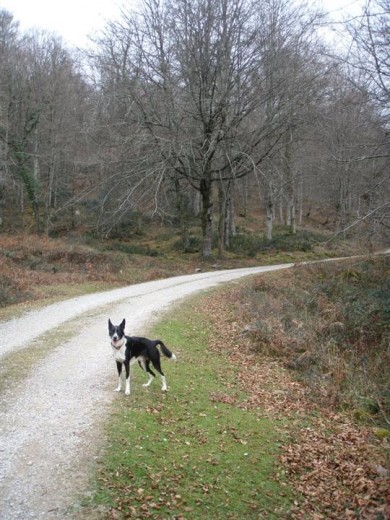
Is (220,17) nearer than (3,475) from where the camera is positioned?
No

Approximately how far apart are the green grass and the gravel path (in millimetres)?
394

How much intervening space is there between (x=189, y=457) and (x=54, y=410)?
2.52 metres

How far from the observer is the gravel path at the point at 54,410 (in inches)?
218

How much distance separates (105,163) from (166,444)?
2351cm

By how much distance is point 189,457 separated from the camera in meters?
6.75

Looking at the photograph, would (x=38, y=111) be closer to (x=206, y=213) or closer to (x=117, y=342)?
(x=206, y=213)

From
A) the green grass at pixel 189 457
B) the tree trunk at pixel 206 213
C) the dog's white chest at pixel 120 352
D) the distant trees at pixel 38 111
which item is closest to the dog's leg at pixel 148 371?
the green grass at pixel 189 457

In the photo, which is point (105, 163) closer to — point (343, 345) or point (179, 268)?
point (179, 268)

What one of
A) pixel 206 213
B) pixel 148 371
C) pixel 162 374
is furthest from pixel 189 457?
pixel 206 213

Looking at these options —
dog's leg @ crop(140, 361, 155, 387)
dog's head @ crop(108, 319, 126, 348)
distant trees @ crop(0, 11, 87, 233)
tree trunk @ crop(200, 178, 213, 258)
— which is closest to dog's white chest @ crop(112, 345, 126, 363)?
dog's head @ crop(108, 319, 126, 348)

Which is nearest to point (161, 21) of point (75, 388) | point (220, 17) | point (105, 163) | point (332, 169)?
point (220, 17)

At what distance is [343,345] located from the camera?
13672 mm

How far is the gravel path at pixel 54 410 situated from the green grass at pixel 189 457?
0.39m

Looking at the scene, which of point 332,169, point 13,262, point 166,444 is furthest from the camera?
point 332,169
